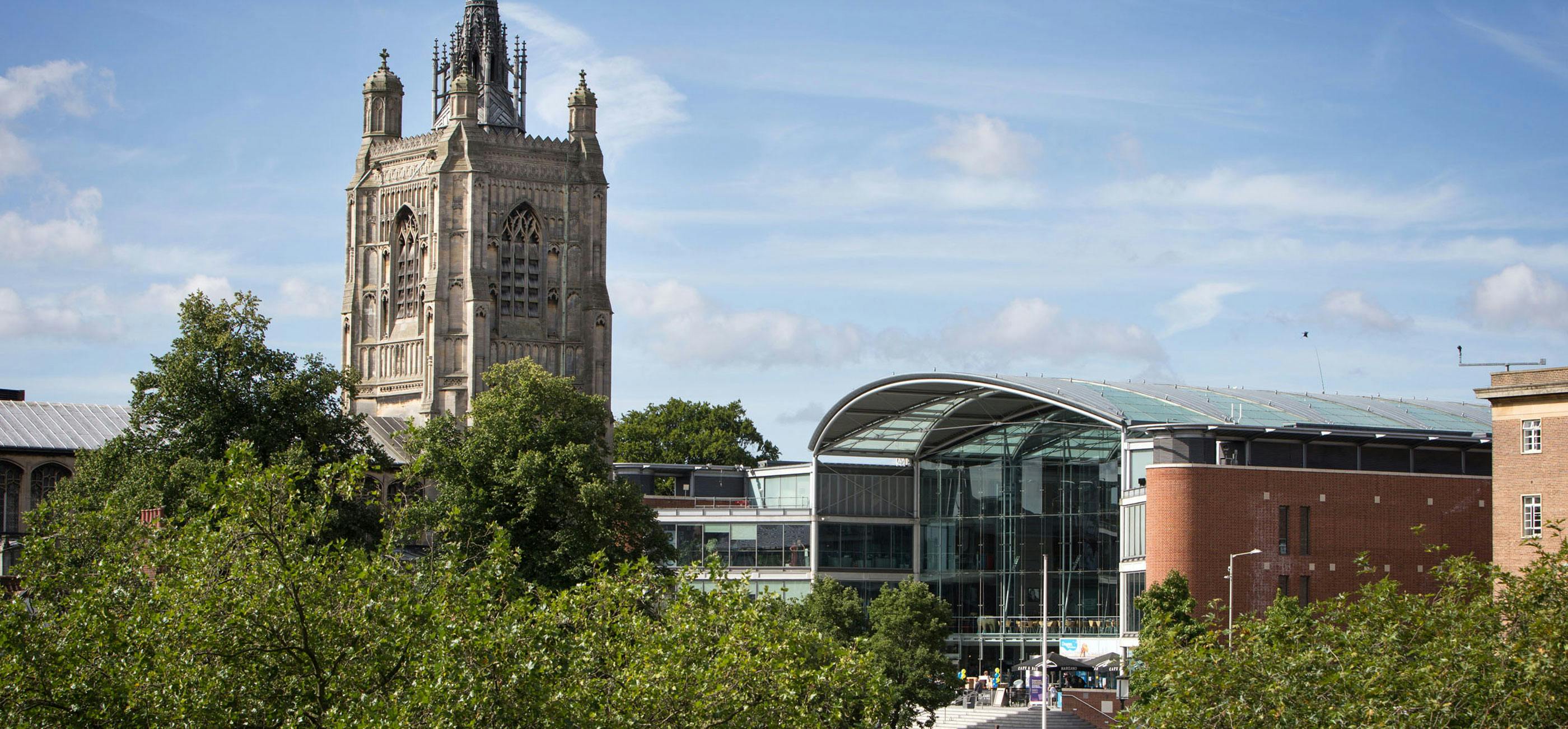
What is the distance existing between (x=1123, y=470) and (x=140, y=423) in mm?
36559

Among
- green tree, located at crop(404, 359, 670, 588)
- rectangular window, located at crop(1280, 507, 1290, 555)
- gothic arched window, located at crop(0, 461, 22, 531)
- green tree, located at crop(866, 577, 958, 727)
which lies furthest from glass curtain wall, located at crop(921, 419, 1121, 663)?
gothic arched window, located at crop(0, 461, 22, 531)

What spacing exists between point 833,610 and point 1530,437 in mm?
23288

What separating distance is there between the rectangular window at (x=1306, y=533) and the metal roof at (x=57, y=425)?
57.4 metres

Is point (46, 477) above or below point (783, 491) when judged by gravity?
above

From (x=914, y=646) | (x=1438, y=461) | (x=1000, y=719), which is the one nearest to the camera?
(x=914, y=646)

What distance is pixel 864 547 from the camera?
93.7 m

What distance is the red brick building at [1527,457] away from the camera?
206 feet

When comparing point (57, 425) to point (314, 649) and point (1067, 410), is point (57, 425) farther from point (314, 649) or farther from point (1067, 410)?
point (314, 649)

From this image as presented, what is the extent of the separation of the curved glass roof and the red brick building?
11.4m

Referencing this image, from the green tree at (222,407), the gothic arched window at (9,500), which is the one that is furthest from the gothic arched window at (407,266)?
→ the green tree at (222,407)

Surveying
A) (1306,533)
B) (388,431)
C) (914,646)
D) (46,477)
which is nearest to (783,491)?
(1306,533)

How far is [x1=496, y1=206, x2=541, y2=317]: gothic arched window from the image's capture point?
12606 cm

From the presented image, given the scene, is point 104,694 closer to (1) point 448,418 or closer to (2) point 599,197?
(1) point 448,418

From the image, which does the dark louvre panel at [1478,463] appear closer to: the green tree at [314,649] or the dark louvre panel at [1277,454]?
the dark louvre panel at [1277,454]
